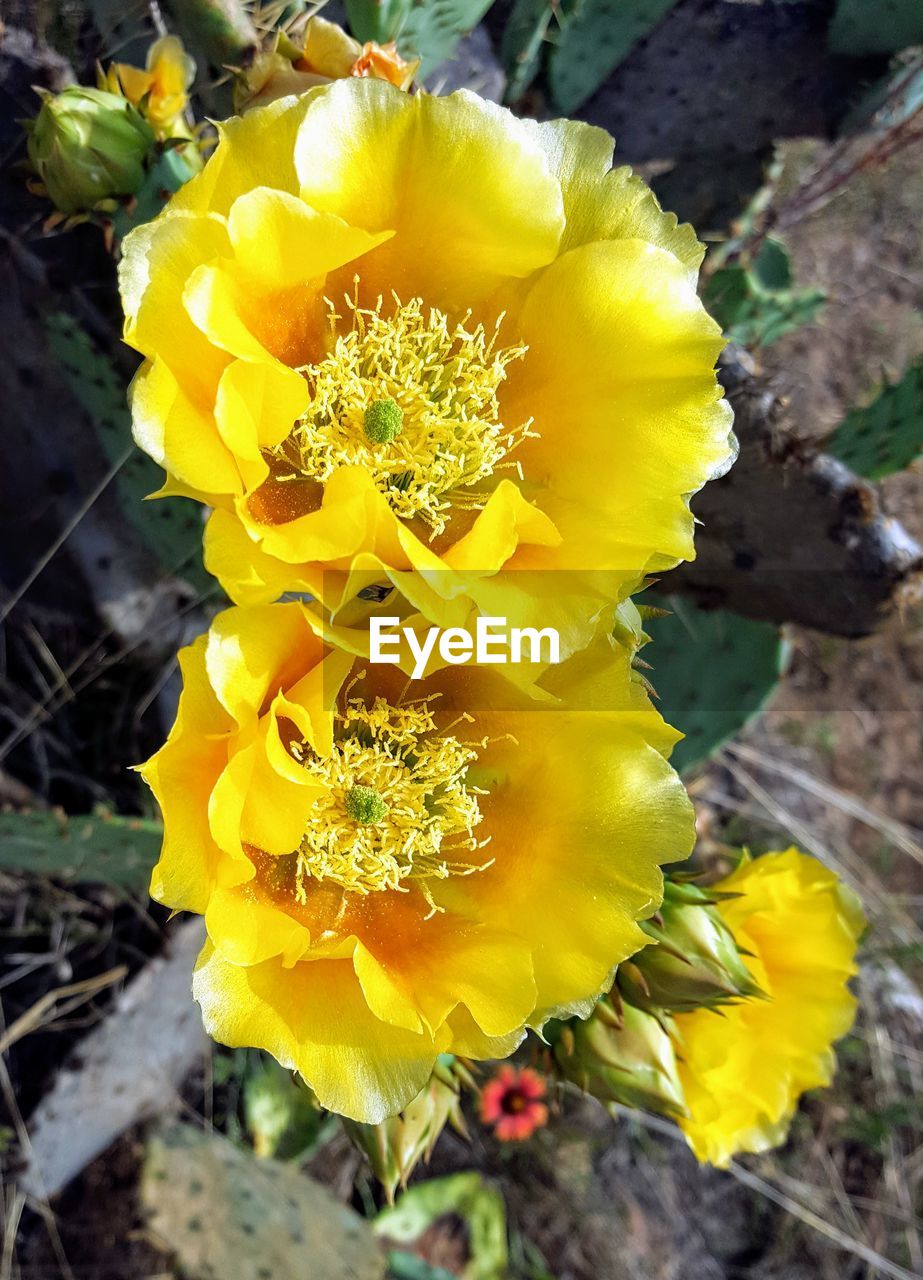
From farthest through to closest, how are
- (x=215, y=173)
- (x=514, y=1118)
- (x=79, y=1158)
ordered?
1. (x=514, y=1118)
2. (x=79, y=1158)
3. (x=215, y=173)

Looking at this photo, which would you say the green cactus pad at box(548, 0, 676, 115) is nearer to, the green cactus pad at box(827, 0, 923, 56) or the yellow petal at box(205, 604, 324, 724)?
the green cactus pad at box(827, 0, 923, 56)

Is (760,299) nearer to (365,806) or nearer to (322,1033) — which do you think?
(365,806)

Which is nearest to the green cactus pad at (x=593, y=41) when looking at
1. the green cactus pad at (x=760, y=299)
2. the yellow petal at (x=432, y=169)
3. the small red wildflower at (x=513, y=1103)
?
the green cactus pad at (x=760, y=299)

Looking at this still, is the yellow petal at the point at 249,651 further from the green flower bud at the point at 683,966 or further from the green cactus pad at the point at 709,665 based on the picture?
the green cactus pad at the point at 709,665

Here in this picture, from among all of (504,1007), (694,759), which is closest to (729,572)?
(694,759)

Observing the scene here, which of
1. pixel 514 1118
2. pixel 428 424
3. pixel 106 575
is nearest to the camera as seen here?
pixel 428 424

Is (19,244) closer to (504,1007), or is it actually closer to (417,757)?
(417,757)

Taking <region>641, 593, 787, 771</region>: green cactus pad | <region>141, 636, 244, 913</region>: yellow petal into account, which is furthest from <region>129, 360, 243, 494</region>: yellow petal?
<region>641, 593, 787, 771</region>: green cactus pad
